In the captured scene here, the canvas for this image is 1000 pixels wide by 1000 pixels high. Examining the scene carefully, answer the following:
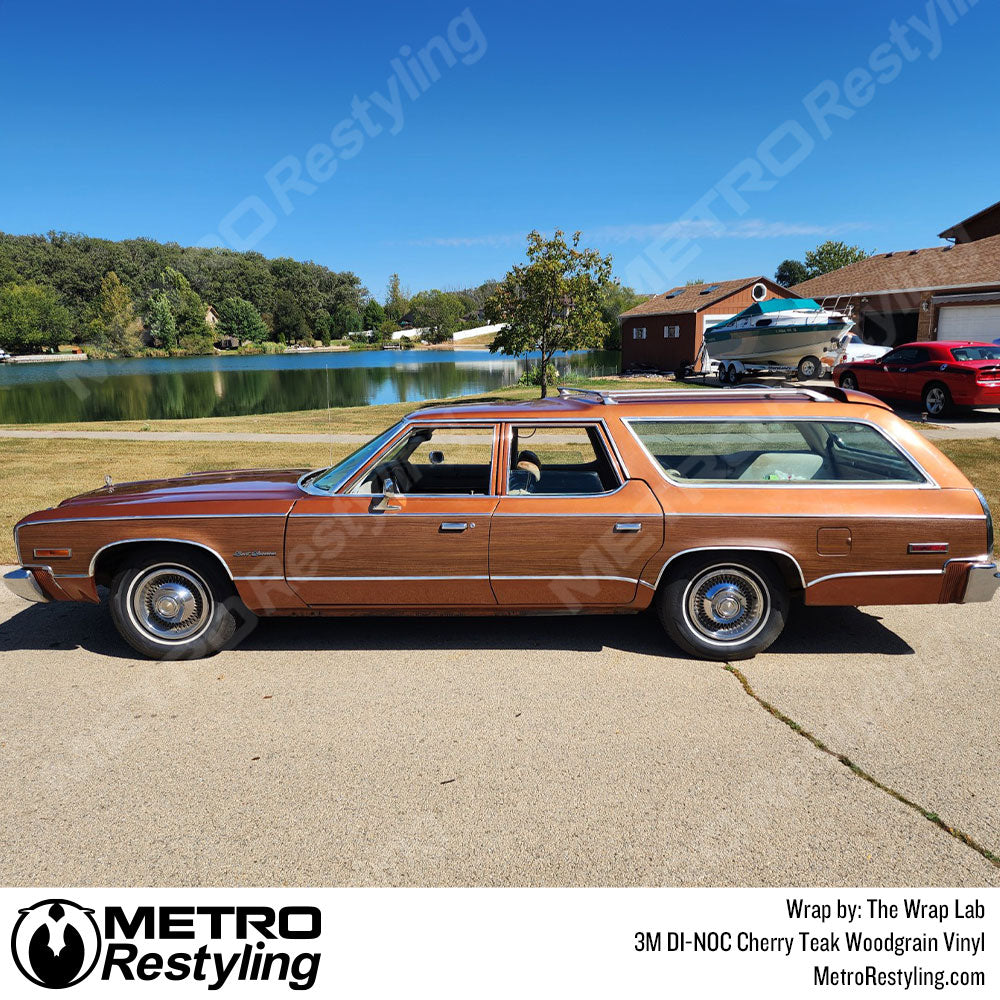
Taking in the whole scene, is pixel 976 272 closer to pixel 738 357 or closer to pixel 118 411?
pixel 738 357

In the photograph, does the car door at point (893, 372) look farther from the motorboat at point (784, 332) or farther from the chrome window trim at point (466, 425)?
the chrome window trim at point (466, 425)

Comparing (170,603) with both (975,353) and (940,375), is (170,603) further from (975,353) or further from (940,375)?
(975,353)

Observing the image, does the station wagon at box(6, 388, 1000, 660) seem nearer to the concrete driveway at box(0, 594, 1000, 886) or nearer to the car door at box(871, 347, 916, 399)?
the concrete driveway at box(0, 594, 1000, 886)

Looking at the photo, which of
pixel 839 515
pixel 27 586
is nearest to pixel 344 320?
pixel 27 586

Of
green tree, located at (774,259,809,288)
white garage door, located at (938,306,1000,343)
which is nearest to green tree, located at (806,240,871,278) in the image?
green tree, located at (774,259,809,288)

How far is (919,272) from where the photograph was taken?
96.8 feet

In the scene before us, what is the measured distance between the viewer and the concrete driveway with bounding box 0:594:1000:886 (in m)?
2.74

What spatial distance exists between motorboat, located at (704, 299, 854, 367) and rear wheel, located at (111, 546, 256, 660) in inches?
950
